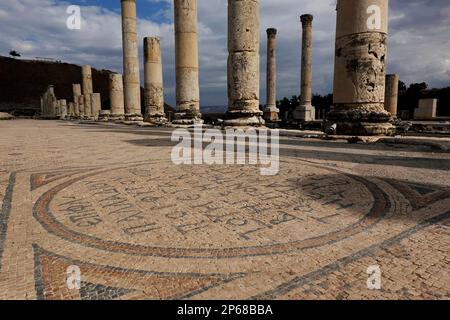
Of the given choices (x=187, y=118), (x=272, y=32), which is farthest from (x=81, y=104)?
(x=187, y=118)

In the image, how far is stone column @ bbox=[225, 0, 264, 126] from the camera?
1020 cm

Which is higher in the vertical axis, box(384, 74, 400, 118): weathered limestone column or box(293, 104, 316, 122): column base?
box(384, 74, 400, 118): weathered limestone column

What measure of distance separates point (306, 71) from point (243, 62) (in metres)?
13.7

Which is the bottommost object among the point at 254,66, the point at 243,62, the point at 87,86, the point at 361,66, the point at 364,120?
the point at 364,120

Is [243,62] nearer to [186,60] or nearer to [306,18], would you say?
[186,60]

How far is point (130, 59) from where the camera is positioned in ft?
60.8

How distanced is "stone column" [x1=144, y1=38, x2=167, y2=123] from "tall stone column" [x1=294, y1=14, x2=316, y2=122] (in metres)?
10.2

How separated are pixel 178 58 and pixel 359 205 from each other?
12.4 meters

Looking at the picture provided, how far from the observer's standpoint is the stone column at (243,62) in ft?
33.4

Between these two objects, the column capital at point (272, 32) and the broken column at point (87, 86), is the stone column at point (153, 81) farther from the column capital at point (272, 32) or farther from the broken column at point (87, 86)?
the broken column at point (87, 86)

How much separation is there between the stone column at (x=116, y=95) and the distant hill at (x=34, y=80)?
33.7 metres

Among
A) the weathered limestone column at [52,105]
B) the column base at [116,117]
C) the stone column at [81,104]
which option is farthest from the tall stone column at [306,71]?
the weathered limestone column at [52,105]

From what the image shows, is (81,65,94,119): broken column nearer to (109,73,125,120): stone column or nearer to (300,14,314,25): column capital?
(109,73,125,120): stone column

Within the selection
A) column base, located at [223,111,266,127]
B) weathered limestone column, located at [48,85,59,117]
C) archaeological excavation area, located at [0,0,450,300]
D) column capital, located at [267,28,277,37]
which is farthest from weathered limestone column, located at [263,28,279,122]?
weathered limestone column, located at [48,85,59,117]
